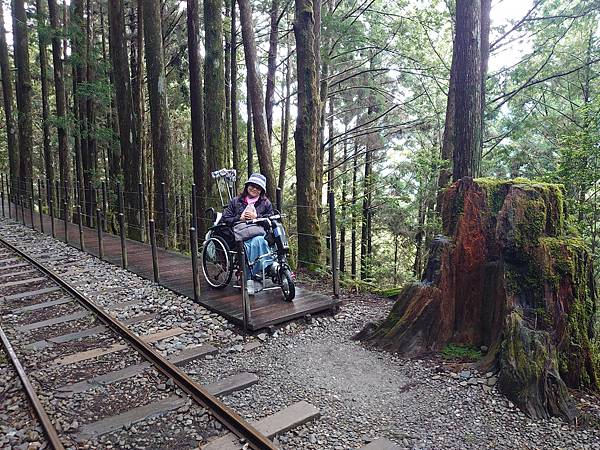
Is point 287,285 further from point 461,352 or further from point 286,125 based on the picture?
point 286,125

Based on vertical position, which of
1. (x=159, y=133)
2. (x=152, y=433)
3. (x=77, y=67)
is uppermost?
(x=77, y=67)

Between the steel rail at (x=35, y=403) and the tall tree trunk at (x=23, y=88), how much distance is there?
1390 centimetres

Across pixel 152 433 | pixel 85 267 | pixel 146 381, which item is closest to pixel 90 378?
pixel 146 381

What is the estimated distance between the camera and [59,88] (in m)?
16.1

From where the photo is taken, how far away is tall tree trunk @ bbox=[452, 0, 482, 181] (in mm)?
6191

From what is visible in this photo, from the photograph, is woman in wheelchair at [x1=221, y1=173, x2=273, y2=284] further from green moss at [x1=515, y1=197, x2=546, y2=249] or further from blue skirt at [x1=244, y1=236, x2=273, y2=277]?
green moss at [x1=515, y1=197, x2=546, y2=249]

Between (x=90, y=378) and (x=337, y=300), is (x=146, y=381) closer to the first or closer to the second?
(x=90, y=378)

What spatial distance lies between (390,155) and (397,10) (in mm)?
6974

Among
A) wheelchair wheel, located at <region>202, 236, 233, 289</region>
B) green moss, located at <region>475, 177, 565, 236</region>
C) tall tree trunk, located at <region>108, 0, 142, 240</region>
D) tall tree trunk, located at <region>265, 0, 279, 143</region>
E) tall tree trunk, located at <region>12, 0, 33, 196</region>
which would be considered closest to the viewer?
green moss, located at <region>475, 177, 565, 236</region>

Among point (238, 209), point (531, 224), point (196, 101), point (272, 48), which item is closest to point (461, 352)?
point (531, 224)

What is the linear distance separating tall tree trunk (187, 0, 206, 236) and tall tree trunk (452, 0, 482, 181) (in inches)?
224

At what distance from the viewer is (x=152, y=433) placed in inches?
131

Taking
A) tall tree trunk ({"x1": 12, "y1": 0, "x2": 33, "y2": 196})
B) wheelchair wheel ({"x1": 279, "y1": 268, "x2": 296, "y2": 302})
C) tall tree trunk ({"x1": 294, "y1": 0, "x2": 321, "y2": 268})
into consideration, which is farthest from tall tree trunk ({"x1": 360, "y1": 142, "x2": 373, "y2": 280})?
tall tree trunk ({"x1": 12, "y1": 0, "x2": 33, "y2": 196})

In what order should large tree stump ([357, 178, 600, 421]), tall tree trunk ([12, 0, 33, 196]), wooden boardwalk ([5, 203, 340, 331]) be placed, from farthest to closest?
tall tree trunk ([12, 0, 33, 196]), wooden boardwalk ([5, 203, 340, 331]), large tree stump ([357, 178, 600, 421])
